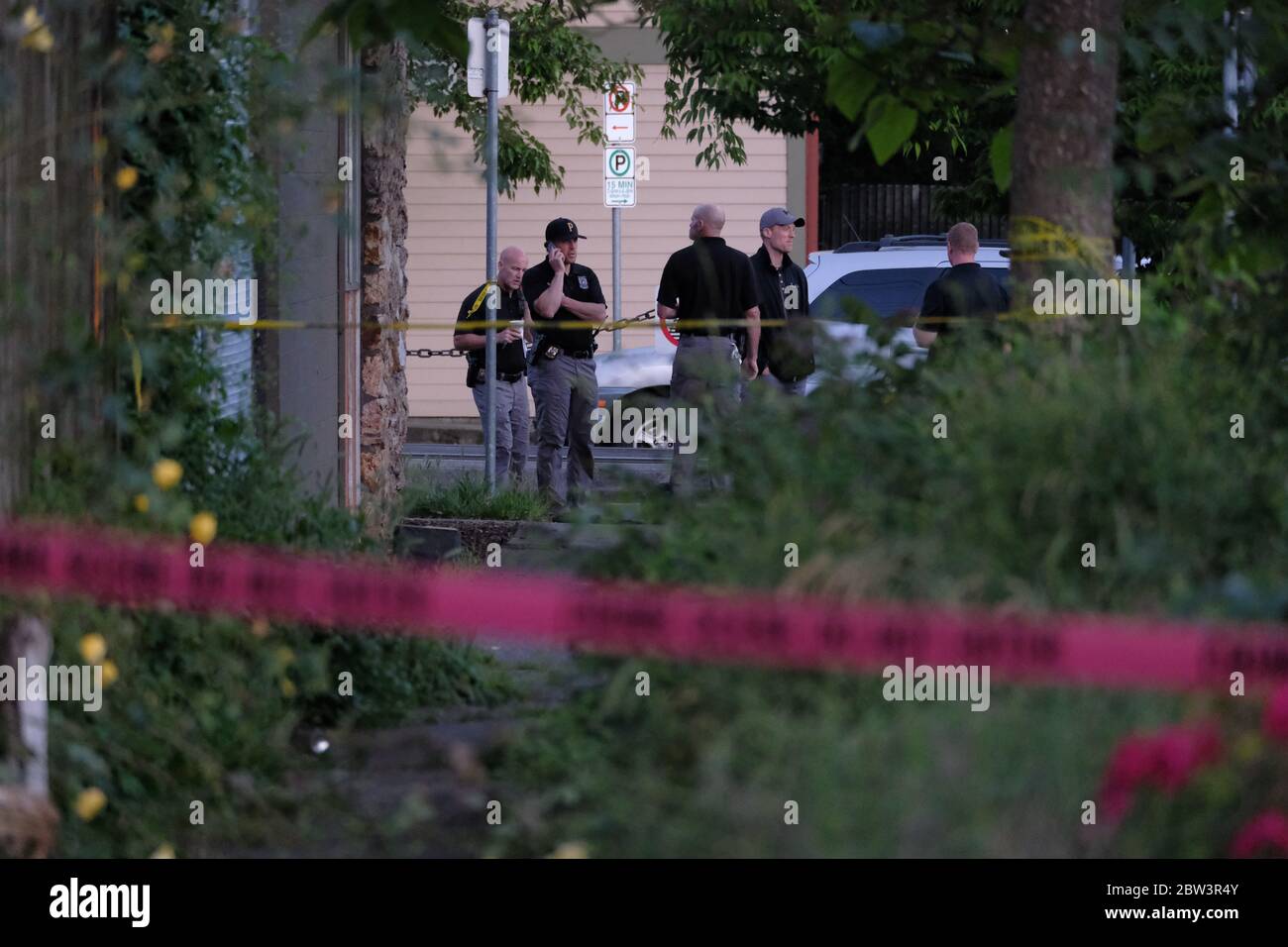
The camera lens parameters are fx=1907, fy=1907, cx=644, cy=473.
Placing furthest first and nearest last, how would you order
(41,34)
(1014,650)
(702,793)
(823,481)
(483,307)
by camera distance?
(483,307) < (41,34) < (823,481) < (1014,650) < (702,793)

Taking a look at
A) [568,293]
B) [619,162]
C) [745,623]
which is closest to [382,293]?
[568,293]

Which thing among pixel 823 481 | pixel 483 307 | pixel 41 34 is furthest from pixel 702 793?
pixel 483 307

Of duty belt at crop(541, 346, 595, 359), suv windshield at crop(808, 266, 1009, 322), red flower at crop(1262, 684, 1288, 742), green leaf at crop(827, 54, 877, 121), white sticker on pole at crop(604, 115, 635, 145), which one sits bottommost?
red flower at crop(1262, 684, 1288, 742)

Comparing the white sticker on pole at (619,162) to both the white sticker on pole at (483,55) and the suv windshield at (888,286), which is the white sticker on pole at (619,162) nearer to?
the suv windshield at (888,286)

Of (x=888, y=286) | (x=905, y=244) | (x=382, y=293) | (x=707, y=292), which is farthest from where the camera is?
(x=905, y=244)

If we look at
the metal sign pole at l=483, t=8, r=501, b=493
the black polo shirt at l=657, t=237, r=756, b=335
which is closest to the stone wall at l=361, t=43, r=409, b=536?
the metal sign pole at l=483, t=8, r=501, b=493

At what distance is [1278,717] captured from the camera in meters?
3.44

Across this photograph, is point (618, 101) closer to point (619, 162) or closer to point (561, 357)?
point (619, 162)

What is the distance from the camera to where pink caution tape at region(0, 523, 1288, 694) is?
3.68 meters

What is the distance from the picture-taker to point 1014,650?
377 centimetres

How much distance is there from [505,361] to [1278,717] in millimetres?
10631

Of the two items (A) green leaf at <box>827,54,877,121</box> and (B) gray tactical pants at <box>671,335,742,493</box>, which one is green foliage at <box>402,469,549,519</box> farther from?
(A) green leaf at <box>827,54,877,121</box>
